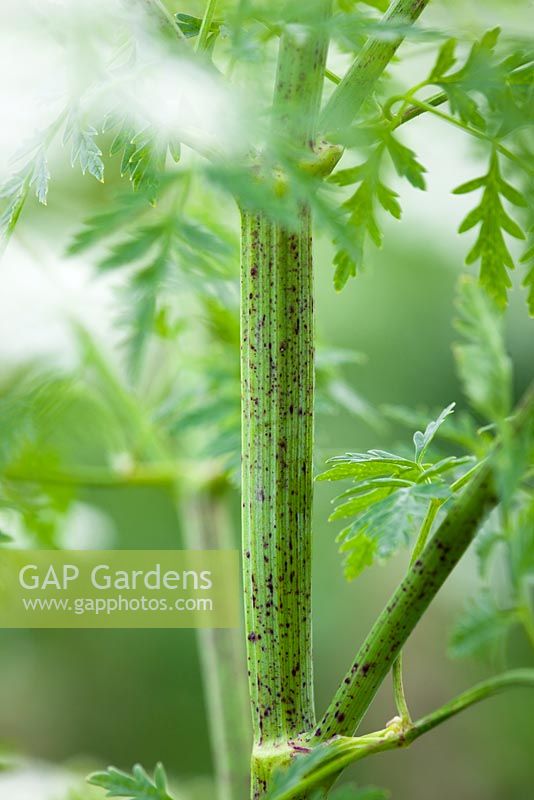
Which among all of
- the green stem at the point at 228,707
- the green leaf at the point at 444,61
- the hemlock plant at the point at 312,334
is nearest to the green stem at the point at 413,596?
the hemlock plant at the point at 312,334

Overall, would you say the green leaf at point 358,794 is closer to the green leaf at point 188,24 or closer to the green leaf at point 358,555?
the green leaf at point 358,555

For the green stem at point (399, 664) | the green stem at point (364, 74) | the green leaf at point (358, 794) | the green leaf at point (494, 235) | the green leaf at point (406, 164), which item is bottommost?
the green leaf at point (358, 794)

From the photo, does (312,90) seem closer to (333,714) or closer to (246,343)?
(246,343)

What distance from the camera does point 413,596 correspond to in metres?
0.25

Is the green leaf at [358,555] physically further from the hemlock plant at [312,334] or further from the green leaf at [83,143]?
the green leaf at [83,143]

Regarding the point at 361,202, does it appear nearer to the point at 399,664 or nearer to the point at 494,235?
the point at 494,235

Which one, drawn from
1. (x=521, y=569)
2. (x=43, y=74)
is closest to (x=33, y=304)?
(x=43, y=74)

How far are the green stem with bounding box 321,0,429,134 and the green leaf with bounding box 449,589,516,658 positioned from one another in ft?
0.56

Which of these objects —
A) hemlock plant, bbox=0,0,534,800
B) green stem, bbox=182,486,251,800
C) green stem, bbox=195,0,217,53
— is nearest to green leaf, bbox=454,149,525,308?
hemlock plant, bbox=0,0,534,800

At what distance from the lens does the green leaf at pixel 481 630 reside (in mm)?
290

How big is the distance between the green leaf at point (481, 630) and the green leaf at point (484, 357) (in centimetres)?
7

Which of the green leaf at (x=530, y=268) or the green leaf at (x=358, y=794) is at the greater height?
the green leaf at (x=530, y=268)

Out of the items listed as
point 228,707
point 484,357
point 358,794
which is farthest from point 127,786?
point 228,707

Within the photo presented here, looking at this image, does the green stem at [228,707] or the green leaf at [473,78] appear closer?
the green leaf at [473,78]
